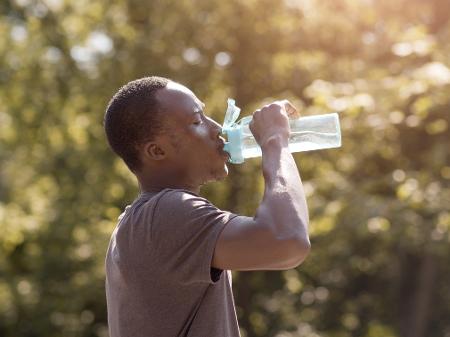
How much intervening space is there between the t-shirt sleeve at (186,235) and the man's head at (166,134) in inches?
7.6

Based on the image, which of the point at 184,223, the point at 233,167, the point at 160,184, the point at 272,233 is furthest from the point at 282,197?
the point at 233,167

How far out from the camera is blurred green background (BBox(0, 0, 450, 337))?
9547 mm

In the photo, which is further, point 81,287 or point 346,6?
point 81,287

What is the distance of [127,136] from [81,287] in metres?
10.0

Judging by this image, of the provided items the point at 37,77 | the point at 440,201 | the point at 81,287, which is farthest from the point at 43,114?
the point at 440,201

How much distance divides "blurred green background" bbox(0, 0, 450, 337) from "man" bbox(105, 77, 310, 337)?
226 inches

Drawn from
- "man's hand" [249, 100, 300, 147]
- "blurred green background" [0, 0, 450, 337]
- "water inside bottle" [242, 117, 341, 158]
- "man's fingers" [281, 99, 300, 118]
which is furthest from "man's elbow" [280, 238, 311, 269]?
"blurred green background" [0, 0, 450, 337]

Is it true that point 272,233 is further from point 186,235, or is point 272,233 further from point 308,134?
point 308,134

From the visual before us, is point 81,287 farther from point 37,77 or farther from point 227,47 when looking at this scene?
point 227,47

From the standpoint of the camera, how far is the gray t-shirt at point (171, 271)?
6.77 ft

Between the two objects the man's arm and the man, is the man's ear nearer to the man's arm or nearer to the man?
the man

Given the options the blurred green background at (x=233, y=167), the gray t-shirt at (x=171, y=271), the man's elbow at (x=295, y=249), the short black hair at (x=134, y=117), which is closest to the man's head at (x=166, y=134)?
the short black hair at (x=134, y=117)

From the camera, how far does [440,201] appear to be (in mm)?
6715

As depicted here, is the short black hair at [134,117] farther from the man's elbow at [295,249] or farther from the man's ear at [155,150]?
the man's elbow at [295,249]
